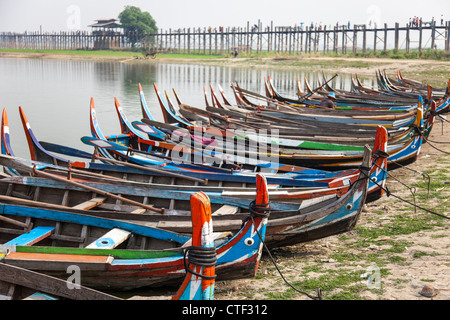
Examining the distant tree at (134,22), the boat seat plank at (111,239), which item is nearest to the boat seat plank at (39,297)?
the boat seat plank at (111,239)

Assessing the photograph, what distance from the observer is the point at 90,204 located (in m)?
6.95

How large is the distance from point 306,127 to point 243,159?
3.67 metres

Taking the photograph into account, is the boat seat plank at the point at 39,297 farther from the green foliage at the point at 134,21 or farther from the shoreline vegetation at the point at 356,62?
the green foliage at the point at 134,21

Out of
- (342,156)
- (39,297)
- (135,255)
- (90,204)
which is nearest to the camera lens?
(39,297)

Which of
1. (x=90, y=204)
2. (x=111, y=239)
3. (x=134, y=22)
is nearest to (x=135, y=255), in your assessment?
(x=111, y=239)

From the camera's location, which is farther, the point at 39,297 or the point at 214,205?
the point at 214,205

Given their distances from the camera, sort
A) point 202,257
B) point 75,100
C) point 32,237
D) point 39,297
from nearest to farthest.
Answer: point 202,257 < point 39,297 < point 32,237 < point 75,100

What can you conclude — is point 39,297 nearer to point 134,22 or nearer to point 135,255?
point 135,255

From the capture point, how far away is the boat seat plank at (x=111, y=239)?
5.57 m

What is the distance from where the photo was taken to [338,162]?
10.3 m

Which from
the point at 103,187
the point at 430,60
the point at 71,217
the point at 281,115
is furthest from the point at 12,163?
the point at 430,60

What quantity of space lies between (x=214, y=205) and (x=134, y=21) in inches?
4215

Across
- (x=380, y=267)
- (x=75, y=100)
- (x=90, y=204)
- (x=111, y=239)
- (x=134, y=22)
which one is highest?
(x=134, y=22)
